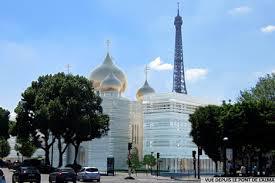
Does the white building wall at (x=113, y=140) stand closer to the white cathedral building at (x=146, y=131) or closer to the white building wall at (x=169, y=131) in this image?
the white cathedral building at (x=146, y=131)

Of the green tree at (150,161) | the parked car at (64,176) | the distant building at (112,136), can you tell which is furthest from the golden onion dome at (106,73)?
the parked car at (64,176)

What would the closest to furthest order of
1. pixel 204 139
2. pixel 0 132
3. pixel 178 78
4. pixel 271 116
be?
pixel 271 116
pixel 204 139
pixel 0 132
pixel 178 78

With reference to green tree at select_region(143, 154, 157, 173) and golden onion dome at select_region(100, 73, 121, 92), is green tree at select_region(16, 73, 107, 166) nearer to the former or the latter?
green tree at select_region(143, 154, 157, 173)

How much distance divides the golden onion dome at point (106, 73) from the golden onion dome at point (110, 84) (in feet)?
15.0

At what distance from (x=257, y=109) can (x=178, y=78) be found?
319 feet

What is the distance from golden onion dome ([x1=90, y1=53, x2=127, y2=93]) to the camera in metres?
112

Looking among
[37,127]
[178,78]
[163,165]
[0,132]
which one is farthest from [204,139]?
[178,78]

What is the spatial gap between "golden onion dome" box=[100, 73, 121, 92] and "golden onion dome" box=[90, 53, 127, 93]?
4.56 meters

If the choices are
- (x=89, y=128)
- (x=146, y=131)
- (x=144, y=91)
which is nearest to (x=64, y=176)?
(x=89, y=128)

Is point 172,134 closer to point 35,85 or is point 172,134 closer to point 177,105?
point 177,105

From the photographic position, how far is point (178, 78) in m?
153

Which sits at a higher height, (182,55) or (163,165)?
(182,55)

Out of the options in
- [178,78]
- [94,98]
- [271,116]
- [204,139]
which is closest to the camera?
[271,116]

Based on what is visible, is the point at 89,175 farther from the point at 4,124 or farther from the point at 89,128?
the point at 4,124
